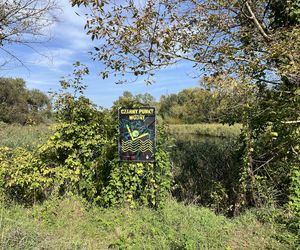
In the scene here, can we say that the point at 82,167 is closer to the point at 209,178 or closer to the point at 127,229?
the point at 127,229

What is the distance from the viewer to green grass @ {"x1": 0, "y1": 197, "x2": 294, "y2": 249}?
3.56 metres

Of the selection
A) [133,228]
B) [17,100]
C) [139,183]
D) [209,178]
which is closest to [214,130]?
[209,178]

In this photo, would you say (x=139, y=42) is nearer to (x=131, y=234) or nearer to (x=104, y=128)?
(x=104, y=128)

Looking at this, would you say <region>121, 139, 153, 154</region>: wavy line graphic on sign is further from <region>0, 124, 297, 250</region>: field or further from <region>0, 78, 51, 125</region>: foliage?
<region>0, 78, 51, 125</region>: foliage

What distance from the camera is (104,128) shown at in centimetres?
548

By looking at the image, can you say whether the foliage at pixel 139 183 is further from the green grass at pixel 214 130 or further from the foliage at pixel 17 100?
the foliage at pixel 17 100

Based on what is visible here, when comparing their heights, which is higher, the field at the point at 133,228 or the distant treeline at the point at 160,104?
the distant treeline at the point at 160,104

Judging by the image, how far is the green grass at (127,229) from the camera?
3562mm

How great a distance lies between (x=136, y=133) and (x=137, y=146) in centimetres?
21

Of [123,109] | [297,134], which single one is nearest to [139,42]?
[123,109]

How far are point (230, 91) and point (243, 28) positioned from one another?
188cm

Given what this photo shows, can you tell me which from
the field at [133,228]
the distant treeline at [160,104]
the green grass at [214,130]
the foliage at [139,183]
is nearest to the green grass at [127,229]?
the field at [133,228]

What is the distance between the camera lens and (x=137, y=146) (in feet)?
16.1

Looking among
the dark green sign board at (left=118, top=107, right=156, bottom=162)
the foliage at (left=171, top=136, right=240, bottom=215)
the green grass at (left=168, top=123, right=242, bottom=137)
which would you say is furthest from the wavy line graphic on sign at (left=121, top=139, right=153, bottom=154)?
the green grass at (left=168, top=123, right=242, bottom=137)
